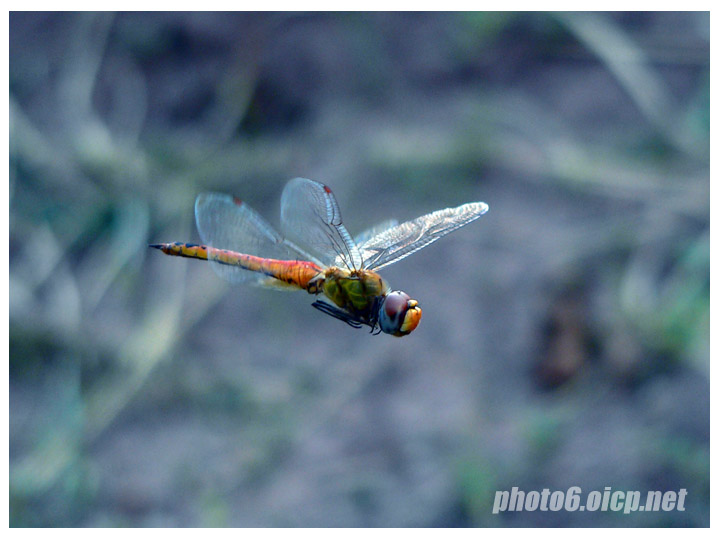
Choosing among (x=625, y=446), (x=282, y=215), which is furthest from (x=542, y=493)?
(x=282, y=215)

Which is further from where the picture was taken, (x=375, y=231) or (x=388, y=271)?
(x=388, y=271)

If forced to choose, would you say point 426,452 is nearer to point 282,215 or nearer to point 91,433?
point 91,433

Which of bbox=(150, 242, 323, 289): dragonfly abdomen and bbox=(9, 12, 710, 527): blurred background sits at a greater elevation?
bbox=(9, 12, 710, 527): blurred background

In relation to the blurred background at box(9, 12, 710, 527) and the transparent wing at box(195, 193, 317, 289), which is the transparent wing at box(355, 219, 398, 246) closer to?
the transparent wing at box(195, 193, 317, 289)

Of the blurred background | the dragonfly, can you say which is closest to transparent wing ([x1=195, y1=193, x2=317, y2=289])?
the dragonfly

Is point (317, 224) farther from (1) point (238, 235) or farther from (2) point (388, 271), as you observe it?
(2) point (388, 271)

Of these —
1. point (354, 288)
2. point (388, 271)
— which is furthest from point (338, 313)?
point (388, 271)

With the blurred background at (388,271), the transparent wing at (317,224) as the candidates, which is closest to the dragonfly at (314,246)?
the transparent wing at (317,224)
